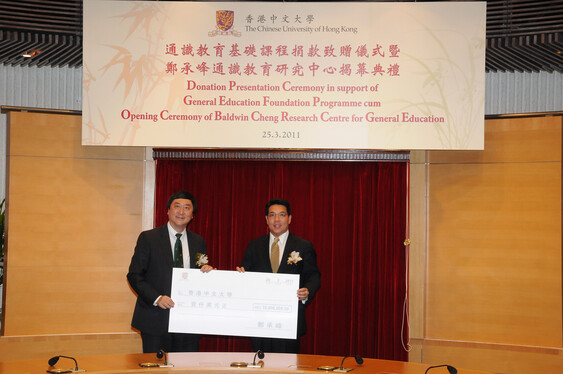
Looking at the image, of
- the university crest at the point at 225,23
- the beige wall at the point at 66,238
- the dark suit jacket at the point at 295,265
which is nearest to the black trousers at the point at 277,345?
the dark suit jacket at the point at 295,265

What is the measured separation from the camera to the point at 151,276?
465cm

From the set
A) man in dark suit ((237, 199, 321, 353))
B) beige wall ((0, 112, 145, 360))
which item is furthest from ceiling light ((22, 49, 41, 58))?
man in dark suit ((237, 199, 321, 353))

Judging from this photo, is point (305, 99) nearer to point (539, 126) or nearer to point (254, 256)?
point (254, 256)

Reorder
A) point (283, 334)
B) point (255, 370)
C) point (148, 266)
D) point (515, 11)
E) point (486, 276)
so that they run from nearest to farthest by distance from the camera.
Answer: point (255, 370) → point (283, 334) → point (148, 266) → point (515, 11) → point (486, 276)

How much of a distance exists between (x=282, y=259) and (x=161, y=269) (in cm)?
93

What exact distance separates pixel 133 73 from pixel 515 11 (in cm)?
318

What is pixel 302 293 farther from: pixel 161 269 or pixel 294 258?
pixel 161 269

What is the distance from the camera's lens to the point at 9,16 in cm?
559

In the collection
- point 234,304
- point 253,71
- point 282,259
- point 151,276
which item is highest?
point 253,71

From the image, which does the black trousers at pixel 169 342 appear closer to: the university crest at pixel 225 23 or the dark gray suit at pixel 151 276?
the dark gray suit at pixel 151 276

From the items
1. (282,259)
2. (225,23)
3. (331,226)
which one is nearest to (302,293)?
(282,259)

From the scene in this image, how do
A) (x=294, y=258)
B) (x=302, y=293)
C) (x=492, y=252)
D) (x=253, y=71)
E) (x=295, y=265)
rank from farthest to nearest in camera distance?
(x=492, y=252)
(x=253, y=71)
(x=295, y=265)
(x=294, y=258)
(x=302, y=293)

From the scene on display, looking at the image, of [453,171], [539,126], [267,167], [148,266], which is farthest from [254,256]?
[539,126]

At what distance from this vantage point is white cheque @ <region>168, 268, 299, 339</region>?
173 inches
